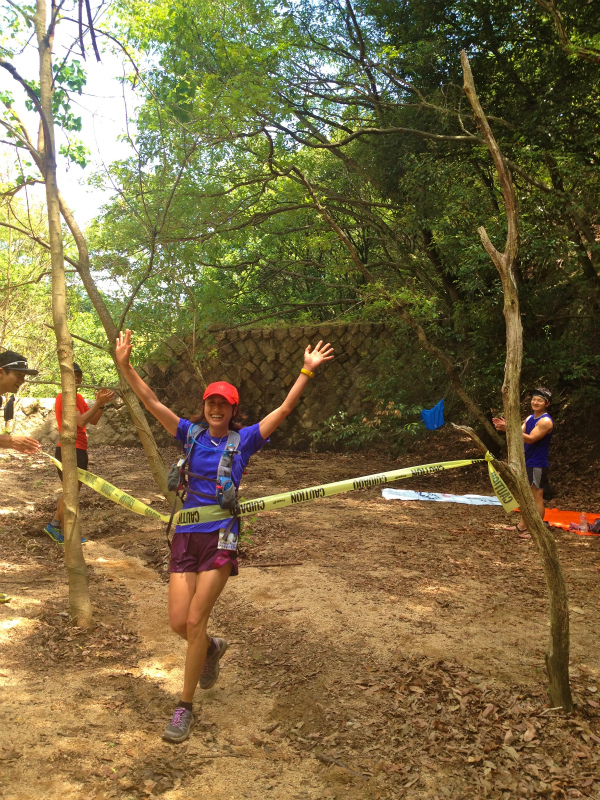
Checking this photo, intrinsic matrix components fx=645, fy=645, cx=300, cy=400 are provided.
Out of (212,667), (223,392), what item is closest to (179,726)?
(212,667)

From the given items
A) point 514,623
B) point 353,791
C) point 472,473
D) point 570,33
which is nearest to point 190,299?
point 472,473

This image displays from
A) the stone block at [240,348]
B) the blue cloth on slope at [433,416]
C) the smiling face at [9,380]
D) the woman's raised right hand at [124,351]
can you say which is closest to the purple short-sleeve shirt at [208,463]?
the woman's raised right hand at [124,351]

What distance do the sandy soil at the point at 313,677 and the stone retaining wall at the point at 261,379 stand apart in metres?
6.80

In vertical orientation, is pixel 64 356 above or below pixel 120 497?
above

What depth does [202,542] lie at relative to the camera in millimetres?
3377

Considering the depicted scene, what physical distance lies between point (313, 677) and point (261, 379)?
35.3ft

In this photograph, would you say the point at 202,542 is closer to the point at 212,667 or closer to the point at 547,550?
the point at 212,667

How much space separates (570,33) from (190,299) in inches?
263

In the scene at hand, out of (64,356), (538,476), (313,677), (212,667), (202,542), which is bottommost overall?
(313,677)

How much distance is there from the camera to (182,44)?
34.2 ft

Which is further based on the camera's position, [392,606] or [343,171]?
[343,171]

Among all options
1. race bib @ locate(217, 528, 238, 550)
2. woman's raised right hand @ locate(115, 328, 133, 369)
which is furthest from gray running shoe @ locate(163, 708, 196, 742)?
woman's raised right hand @ locate(115, 328, 133, 369)

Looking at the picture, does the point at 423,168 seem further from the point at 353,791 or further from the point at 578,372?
the point at 353,791

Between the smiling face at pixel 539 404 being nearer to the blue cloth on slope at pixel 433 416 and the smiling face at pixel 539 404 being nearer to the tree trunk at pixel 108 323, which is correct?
the blue cloth on slope at pixel 433 416
